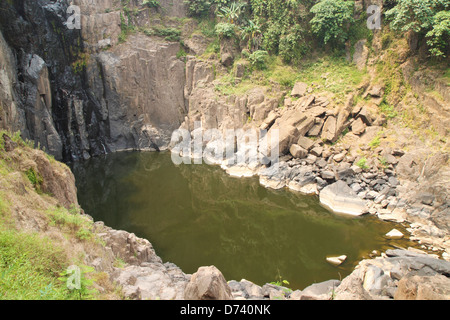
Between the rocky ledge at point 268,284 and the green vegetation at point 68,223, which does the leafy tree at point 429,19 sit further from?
the green vegetation at point 68,223

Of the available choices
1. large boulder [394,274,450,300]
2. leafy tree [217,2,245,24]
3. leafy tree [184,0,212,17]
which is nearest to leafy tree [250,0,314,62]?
leafy tree [217,2,245,24]

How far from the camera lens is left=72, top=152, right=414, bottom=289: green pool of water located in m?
12.7

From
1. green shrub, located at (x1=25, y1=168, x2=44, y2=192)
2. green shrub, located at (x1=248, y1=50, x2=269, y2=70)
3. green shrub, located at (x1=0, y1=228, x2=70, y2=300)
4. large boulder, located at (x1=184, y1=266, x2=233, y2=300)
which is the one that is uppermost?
green shrub, located at (x1=248, y1=50, x2=269, y2=70)

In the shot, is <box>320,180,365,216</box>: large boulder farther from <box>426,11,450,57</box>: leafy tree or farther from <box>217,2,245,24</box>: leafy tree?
<box>217,2,245,24</box>: leafy tree

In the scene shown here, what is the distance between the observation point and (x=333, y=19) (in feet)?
85.4

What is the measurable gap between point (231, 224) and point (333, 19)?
70.4ft

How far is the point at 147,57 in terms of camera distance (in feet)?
105

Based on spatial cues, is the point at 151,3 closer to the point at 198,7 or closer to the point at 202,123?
the point at 198,7

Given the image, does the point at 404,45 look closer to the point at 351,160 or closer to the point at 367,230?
the point at 351,160

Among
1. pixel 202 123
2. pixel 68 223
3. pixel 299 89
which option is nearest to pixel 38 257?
pixel 68 223

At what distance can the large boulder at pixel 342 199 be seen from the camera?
17.2 metres

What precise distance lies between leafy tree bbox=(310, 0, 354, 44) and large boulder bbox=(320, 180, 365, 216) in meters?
15.4

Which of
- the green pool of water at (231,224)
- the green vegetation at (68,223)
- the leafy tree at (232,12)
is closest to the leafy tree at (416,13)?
the green pool of water at (231,224)

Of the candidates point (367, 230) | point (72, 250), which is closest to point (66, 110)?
point (72, 250)
